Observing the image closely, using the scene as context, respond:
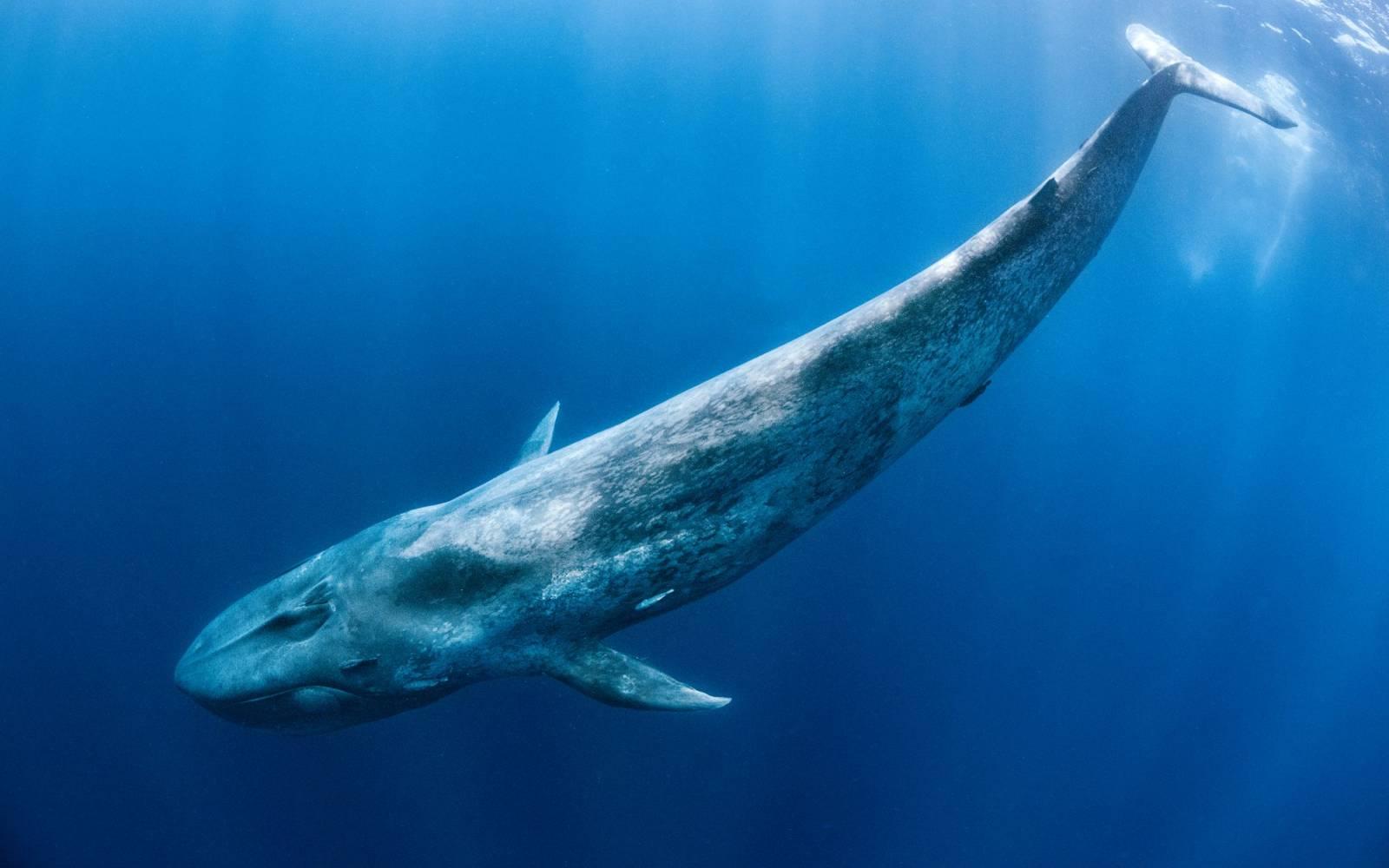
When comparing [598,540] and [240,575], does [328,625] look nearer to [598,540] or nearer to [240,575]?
[598,540]

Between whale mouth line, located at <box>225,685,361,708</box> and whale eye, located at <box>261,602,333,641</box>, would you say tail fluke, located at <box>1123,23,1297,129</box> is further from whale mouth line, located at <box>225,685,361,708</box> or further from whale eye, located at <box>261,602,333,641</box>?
whale mouth line, located at <box>225,685,361,708</box>

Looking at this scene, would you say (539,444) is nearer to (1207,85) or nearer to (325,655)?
(325,655)

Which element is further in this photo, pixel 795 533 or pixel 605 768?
pixel 605 768

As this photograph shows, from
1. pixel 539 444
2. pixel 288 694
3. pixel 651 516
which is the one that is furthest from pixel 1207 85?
pixel 288 694

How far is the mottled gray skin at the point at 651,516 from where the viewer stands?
14.3ft

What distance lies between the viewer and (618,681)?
4.59 m

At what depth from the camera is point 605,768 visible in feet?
36.9

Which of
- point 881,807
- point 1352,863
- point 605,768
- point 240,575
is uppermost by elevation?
point 240,575

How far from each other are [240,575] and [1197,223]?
41.9 metres

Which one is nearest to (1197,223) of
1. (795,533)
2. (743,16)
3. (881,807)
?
(743,16)

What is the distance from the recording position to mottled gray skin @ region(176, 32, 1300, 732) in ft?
14.3

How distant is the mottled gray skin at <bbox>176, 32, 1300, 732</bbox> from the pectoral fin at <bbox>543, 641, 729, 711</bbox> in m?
0.01

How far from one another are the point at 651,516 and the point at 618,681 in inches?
47.8

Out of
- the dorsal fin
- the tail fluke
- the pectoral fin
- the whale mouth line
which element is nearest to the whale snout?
the whale mouth line
